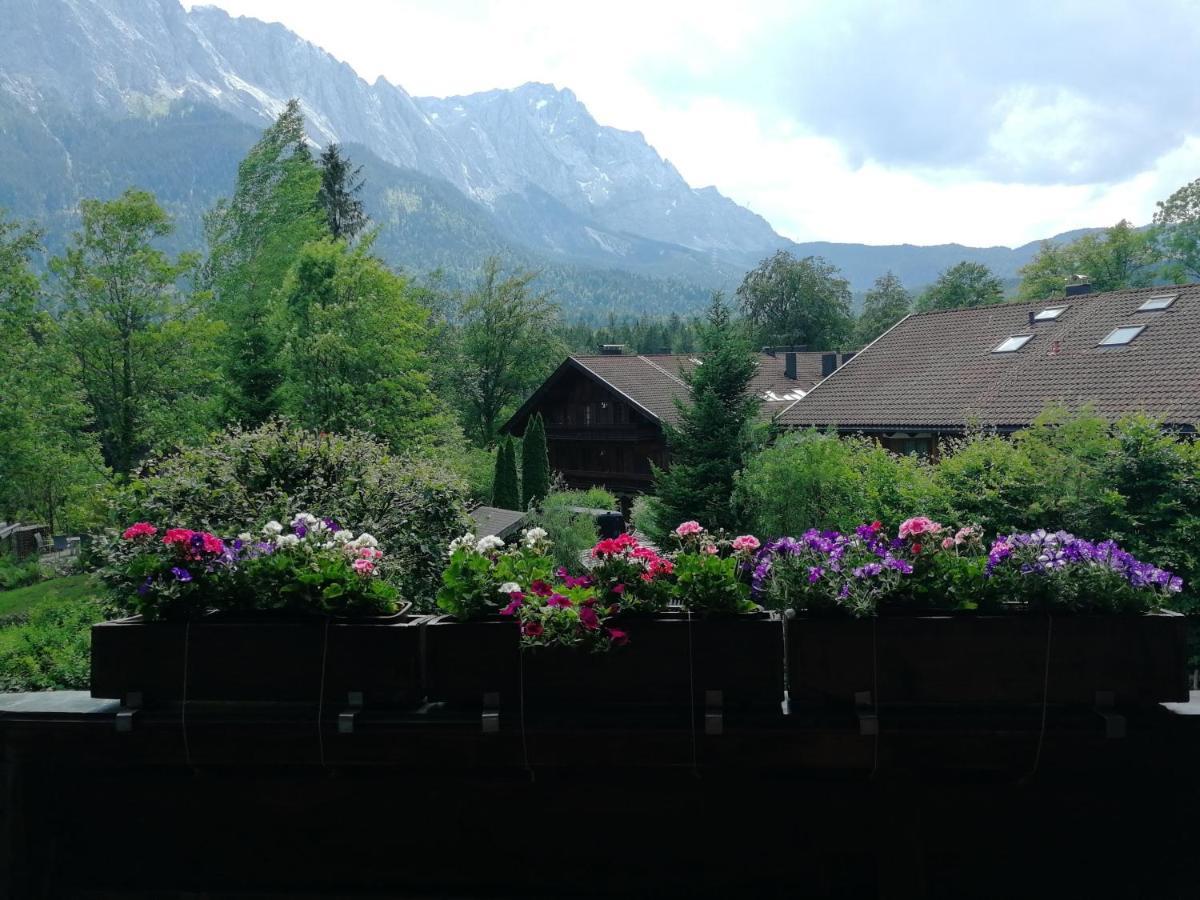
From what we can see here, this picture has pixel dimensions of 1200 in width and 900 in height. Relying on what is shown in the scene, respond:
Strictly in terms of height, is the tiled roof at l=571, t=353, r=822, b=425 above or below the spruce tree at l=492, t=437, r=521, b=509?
above

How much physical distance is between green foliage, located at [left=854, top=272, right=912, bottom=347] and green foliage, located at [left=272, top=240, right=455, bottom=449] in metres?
36.4

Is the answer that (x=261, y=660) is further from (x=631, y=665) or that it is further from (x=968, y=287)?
(x=968, y=287)

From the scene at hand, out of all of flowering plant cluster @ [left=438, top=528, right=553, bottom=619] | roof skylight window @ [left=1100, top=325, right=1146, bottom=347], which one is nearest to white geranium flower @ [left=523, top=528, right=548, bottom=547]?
flowering plant cluster @ [left=438, top=528, right=553, bottom=619]

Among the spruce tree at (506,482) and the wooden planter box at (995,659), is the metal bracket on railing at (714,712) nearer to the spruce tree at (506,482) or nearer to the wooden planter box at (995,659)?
the wooden planter box at (995,659)

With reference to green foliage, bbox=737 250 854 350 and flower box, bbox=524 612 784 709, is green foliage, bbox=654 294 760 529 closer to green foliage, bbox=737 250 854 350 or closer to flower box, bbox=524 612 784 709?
flower box, bbox=524 612 784 709

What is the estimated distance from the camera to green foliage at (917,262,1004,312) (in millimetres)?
52219

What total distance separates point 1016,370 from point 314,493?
18548mm

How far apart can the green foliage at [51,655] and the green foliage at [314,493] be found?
0.79 metres

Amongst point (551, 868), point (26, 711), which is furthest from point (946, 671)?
point (26, 711)

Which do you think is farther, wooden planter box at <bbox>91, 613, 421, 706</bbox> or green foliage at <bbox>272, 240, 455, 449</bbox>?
green foliage at <bbox>272, 240, 455, 449</bbox>

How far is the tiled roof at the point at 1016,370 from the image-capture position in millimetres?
18266

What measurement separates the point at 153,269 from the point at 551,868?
85.3 feet

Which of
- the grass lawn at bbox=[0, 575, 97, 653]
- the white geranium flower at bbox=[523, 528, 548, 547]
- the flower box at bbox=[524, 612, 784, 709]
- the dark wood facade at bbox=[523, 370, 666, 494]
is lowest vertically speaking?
the grass lawn at bbox=[0, 575, 97, 653]

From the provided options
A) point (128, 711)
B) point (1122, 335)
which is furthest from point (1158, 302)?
point (128, 711)
